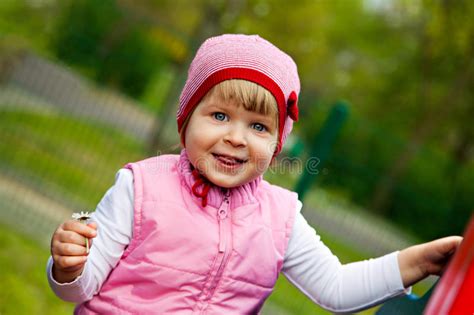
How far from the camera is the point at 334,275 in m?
2.19

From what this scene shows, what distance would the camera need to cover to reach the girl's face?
1.98m

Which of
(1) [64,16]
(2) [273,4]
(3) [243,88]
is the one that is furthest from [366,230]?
(2) [273,4]

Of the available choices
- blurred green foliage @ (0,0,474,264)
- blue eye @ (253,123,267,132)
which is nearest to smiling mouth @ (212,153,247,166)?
blue eye @ (253,123,267,132)

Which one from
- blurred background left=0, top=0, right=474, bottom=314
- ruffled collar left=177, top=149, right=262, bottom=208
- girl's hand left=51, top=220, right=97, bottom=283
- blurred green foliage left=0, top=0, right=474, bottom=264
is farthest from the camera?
blurred green foliage left=0, top=0, right=474, bottom=264

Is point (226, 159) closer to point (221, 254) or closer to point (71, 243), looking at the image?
point (221, 254)

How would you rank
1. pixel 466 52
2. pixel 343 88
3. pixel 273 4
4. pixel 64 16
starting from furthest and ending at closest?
pixel 343 88
pixel 273 4
pixel 466 52
pixel 64 16

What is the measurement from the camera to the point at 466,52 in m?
14.6

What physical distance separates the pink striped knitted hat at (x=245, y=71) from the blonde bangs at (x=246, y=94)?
13mm

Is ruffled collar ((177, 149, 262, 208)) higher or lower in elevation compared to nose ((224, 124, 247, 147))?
lower

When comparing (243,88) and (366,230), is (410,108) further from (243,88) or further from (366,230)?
(243,88)

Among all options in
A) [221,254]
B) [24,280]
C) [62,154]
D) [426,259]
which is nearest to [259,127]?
[221,254]

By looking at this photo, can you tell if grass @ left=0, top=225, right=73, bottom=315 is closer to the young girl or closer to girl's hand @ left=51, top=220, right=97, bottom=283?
the young girl

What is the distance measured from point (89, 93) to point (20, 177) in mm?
956

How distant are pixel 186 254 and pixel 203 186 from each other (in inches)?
7.6
